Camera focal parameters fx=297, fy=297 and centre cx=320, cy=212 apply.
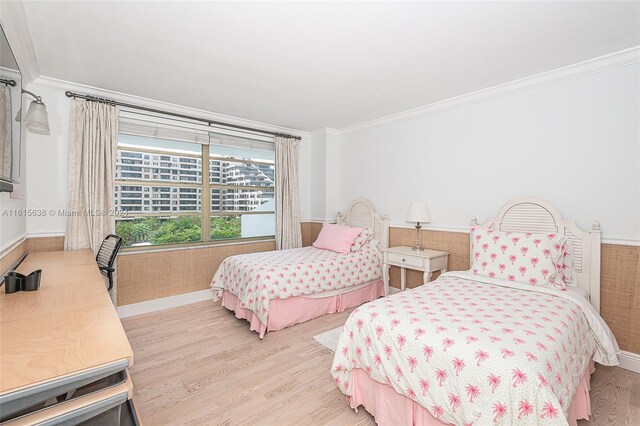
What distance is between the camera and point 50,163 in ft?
9.76

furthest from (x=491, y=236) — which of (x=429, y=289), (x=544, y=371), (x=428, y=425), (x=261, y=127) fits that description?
(x=261, y=127)

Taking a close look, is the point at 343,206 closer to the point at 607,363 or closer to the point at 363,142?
the point at 363,142

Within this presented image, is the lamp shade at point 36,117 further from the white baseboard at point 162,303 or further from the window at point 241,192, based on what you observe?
the white baseboard at point 162,303

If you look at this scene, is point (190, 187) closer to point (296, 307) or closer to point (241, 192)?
point (241, 192)

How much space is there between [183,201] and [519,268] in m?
3.81

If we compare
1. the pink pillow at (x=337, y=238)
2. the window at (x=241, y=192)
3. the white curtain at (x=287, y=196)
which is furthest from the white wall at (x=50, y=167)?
the pink pillow at (x=337, y=238)

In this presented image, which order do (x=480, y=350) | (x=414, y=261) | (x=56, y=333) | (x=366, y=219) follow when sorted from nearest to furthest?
1. (x=56, y=333)
2. (x=480, y=350)
3. (x=414, y=261)
4. (x=366, y=219)

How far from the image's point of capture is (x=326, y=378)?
2268 mm

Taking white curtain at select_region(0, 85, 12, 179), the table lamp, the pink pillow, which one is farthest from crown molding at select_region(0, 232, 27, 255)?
the table lamp

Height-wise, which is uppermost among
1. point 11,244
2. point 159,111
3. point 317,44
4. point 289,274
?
point 317,44

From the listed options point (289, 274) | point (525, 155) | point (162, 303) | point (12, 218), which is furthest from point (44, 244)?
point (525, 155)

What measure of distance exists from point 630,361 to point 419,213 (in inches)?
82.7

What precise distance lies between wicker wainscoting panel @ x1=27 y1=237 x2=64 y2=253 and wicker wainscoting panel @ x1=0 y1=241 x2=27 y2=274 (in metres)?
0.23

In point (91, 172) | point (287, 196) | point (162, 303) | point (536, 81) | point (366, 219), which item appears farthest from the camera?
point (287, 196)
